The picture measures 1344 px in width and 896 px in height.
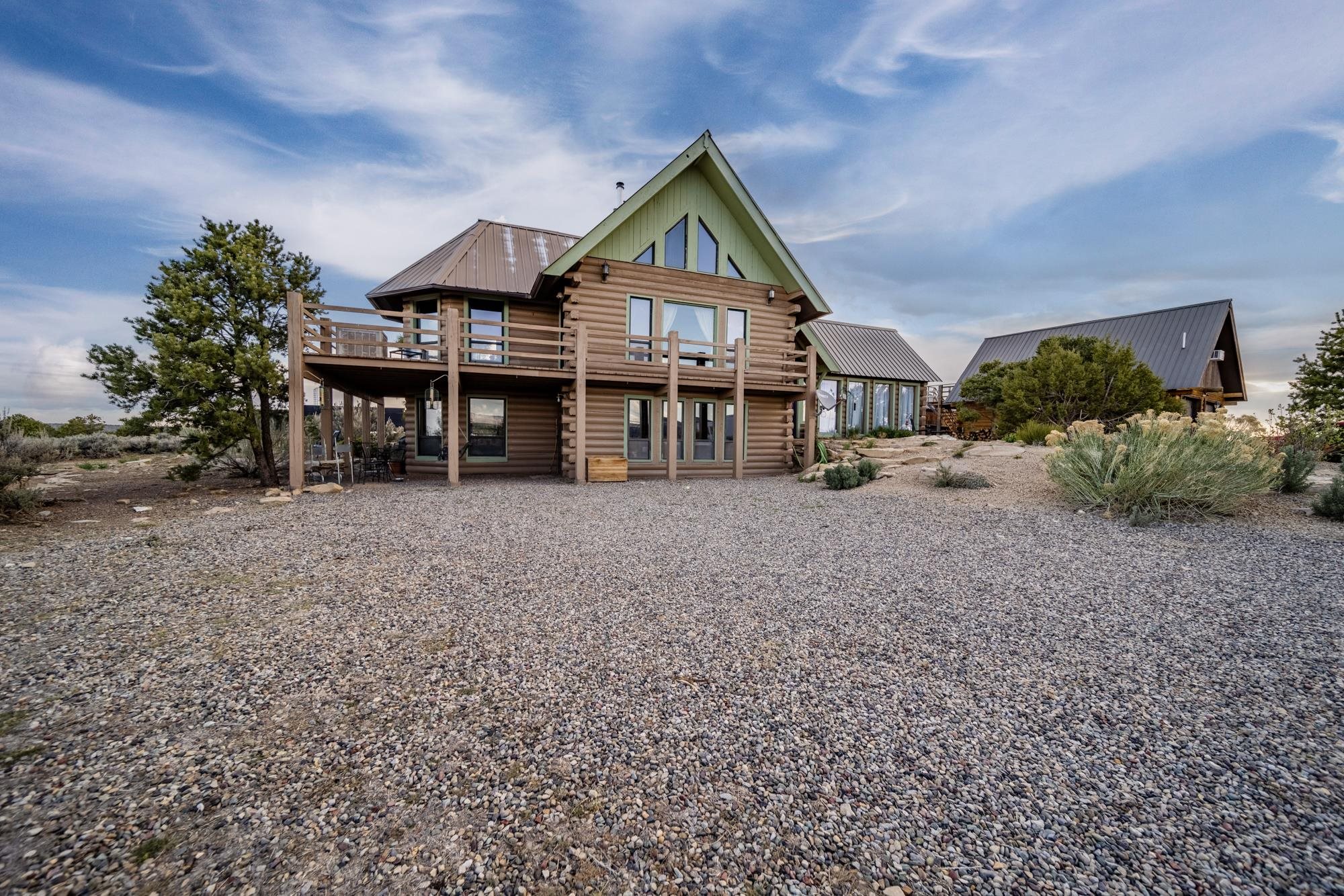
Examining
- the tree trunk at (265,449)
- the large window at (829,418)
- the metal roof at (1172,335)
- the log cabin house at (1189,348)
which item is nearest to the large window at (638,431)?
the tree trunk at (265,449)

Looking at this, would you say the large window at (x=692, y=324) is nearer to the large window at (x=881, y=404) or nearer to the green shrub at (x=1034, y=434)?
the green shrub at (x=1034, y=434)

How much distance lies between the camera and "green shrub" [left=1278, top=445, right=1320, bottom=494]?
29.4 feet

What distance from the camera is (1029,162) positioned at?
14.3 meters

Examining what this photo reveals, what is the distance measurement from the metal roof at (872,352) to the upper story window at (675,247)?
35.4 feet

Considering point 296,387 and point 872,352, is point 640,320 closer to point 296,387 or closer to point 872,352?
point 296,387

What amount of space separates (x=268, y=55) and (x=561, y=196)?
11.4 meters

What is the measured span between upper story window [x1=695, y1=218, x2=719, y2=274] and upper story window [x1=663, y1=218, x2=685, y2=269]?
16.4 inches

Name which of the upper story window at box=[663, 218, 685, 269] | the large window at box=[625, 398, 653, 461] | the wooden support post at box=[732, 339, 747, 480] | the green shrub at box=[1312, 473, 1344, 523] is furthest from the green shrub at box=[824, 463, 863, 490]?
the upper story window at box=[663, 218, 685, 269]

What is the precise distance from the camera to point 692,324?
1531 cm

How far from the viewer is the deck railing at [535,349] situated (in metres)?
11.4

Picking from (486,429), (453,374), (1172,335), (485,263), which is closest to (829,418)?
(486,429)

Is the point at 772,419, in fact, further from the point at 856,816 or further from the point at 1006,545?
the point at 856,816

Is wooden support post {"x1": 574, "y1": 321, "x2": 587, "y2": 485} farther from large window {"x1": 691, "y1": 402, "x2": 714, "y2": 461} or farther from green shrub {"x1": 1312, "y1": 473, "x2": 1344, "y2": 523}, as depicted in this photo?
green shrub {"x1": 1312, "y1": 473, "x2": 1344, "y2": 523}

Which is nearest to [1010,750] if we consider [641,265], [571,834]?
[571,834]
